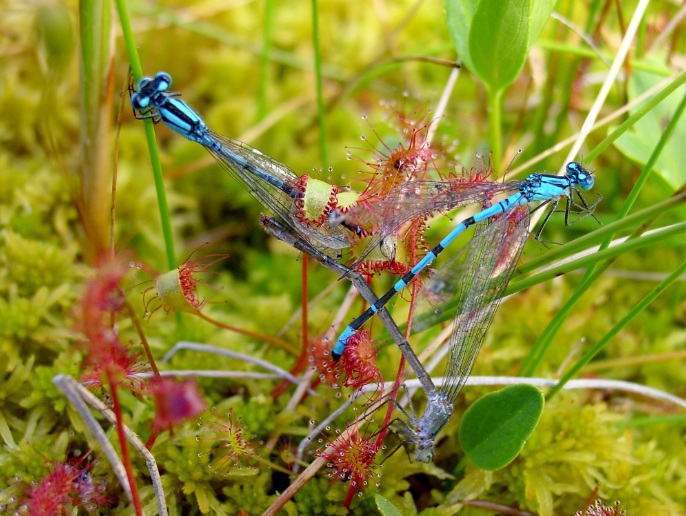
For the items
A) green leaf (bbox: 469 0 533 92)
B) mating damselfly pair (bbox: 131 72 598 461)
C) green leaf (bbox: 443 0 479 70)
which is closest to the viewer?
mating damselfly pair (bbox: 131 72 598 461)

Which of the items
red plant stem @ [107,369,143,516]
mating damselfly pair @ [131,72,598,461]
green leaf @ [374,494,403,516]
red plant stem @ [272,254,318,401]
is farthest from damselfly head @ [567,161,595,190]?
red plant stem @ [107,369,143,516]

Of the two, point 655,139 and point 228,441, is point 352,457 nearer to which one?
point 228,441

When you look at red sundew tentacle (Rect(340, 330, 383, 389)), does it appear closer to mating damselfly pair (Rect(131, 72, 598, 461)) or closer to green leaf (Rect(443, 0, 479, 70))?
mating damselfly pair (Rect(131, 72, 598, 461))

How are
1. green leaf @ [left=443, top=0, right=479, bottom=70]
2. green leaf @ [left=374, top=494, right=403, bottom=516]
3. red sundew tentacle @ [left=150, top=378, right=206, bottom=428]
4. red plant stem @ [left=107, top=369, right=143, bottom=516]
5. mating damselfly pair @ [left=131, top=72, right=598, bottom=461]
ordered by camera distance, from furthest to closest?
green leaf @ [left=443, top=0, right=479, bottom=70]
mating damselfly pair @ [left=131, top=72, right=598, bottom=461]
green leaf @ [left=374, top=494, right=403, bottom=516]
red plant stem @ [left=107, top=369, right=143, bottom=516]
red sundew tentacle @ [left=150, top=378, right=206, bottom=428]

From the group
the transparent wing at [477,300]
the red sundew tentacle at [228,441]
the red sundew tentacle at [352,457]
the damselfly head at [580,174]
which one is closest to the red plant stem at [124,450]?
the red sundew tentacle at [228,441]

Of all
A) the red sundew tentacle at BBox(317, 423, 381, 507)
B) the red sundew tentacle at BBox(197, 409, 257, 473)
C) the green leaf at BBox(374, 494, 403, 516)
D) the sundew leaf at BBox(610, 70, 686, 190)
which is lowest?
the green leaf at BBox(374, 494, 403, 516)

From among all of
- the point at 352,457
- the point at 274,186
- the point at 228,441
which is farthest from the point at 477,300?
the point at 228,441

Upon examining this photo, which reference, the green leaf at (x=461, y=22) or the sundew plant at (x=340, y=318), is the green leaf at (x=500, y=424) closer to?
the sundew plant at (x=340, y=318)

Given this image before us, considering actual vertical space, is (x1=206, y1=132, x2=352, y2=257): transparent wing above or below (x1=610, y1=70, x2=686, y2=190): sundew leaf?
below
